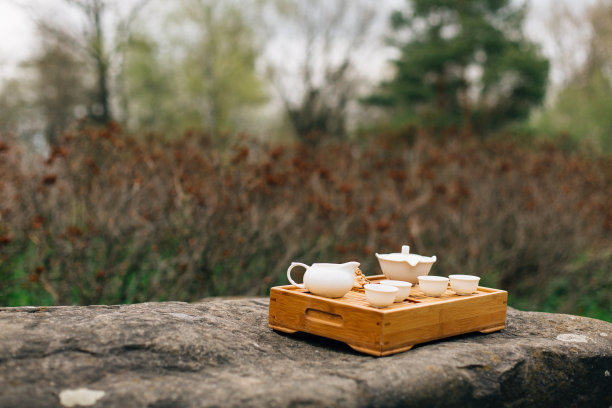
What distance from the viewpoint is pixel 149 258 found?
16.8 feet

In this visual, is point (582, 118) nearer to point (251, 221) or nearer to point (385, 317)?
point (251, 221)

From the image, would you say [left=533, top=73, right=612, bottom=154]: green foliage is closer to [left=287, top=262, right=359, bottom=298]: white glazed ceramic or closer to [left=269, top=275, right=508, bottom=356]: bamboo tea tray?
[left=269, top=275, right=508, bottom=356]: bamboo tea tray

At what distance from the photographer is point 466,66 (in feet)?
48.0

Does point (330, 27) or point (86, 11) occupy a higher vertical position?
point (330, 27)

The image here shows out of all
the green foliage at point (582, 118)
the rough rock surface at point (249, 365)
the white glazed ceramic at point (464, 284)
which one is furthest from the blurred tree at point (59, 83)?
the white glazed ceramic at point (464, 284)

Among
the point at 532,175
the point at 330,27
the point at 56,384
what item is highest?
the point at 330,27

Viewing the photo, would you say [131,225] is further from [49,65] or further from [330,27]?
[330,27]

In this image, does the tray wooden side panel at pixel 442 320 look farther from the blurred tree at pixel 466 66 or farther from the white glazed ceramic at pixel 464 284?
the blurred tree at pixel 466 66

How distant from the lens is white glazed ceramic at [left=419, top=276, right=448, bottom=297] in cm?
267

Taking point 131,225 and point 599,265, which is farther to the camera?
point 599,265

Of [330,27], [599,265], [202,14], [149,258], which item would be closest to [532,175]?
[599,265]

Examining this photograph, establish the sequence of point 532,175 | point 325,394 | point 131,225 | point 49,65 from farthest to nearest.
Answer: point 49,65 → point 532,175 → point 131,225 → point 325,394

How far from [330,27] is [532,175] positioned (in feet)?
45.4

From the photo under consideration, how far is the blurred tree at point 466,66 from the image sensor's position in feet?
44.7
